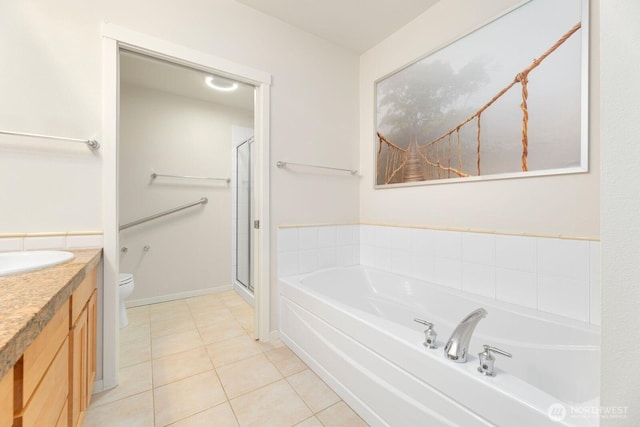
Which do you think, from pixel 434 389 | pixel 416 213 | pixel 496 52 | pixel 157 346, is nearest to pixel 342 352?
pixel 434 389

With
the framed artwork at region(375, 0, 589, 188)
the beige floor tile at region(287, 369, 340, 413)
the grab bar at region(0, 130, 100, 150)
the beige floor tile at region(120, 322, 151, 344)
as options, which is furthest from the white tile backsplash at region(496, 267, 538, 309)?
the beige floor tile at region(120, 322, 151, 344)

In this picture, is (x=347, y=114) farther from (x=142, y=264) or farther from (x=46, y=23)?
(x=142, y=264)

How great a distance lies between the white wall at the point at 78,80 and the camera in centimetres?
126

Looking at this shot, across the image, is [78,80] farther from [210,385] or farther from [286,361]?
[286,361]

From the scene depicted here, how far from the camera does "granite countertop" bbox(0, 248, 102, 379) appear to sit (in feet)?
1.46

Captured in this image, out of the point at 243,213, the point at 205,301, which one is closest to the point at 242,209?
the point at 243,213

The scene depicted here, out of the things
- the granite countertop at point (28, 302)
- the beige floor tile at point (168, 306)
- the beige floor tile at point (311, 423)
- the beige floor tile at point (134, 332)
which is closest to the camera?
the granite countertop at point (28, 302)

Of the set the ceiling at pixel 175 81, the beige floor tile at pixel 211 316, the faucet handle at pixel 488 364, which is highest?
the ceiling at pixel 175 81

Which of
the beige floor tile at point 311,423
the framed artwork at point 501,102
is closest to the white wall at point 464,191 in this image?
the framed artwork at point 501,102

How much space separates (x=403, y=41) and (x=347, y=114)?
0.72m

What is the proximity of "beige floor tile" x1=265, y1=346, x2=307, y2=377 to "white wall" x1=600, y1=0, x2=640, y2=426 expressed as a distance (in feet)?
4.79

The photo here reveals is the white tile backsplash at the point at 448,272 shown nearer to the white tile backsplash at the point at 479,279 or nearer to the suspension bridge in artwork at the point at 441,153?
the white tile backsplash at the point at 479,279

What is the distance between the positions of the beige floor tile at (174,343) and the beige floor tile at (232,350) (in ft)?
0.51

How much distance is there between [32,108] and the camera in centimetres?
129
